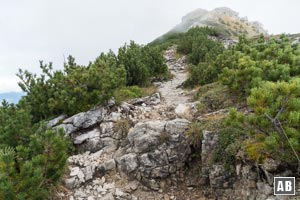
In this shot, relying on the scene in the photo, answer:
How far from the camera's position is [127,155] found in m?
8.34

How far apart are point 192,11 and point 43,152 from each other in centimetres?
6008

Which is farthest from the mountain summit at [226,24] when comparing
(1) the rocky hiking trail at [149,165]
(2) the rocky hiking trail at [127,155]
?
(1) the rocky hiking trail at [149,165]

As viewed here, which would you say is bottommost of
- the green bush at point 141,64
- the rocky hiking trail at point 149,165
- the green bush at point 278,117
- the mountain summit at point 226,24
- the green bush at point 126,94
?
the rocky hiking trail at point 149,165

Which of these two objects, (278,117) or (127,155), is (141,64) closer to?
(127,155)

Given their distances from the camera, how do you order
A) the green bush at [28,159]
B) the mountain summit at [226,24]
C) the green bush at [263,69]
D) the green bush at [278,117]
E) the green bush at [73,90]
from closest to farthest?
the green bush at [278,117] → the green bush at [28,159] → the green bush at [263,69] → the green bush at [73,90] → the mountain summit at [226,24]

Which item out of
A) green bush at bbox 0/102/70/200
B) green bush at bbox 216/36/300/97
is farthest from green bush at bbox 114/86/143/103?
green bush at bbox 216/36/300/97

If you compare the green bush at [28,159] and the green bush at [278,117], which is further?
the green bush at [28,159]

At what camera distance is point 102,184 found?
26.3ft

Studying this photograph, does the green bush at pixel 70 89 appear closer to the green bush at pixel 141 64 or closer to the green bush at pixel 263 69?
the green bush at pixel 141 64

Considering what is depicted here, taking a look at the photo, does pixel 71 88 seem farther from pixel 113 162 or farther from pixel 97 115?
pixel 113 162

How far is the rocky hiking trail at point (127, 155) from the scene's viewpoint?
7793 millimetres

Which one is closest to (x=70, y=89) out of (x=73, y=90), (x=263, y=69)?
(x=73, y=90)

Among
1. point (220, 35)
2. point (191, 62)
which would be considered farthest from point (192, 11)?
point (191, 62)

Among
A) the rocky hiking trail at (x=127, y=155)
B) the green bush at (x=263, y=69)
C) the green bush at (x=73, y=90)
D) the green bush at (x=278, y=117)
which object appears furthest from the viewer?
the green bush at (x=73, y=90)
